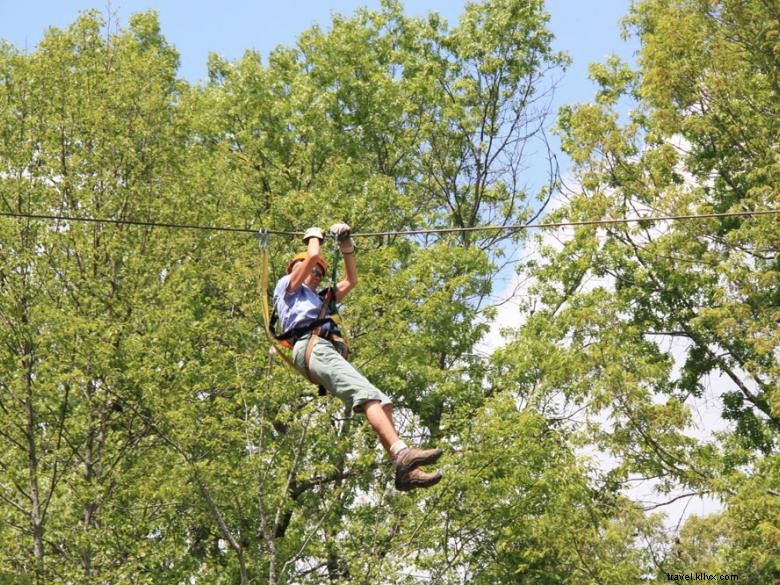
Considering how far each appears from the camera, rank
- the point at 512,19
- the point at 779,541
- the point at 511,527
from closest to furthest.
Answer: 1. the point at 779,541
2. the point at 511,527
3. the point at 512,19

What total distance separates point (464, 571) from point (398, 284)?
420 centimetres

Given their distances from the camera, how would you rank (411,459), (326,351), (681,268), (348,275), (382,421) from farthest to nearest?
(681,268) < (348,275) < (326,351) < (382,421) < (411,459)

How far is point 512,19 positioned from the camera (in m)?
22.3

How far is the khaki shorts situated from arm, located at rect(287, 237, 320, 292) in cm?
38

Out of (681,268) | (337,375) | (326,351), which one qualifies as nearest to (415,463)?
(337,375)

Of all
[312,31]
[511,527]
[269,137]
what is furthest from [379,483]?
[312,31]

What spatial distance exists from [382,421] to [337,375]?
482 millimetres

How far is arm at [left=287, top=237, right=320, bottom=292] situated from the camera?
7.18 m

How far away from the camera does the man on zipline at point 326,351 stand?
6625 millimetres

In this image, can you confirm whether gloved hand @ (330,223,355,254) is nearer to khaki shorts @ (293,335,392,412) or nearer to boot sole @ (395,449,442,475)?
khaki shorts @ (293,335,392,412)

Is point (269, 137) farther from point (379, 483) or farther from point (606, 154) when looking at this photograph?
point (379, 483)

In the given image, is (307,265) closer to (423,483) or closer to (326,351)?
(326,351)

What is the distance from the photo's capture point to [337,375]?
7051 mm

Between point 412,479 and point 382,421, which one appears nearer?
point 412,479
